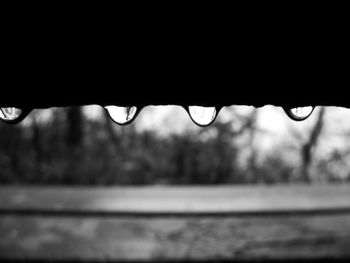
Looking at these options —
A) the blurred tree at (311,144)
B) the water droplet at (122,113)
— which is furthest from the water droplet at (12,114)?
the blurred tree at (311,144)

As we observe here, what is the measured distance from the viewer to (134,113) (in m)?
0.62

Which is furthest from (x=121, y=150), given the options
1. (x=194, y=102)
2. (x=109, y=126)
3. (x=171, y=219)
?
(x=194, y=102)

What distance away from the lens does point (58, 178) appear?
5.27 m

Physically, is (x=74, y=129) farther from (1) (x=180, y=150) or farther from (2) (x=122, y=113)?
(2) (x=122, y=113)

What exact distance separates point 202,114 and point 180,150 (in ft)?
16.5

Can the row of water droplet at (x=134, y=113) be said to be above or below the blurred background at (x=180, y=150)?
below

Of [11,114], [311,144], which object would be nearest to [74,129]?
[311,144]

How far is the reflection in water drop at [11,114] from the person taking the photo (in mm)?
596

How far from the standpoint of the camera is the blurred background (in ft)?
17.8

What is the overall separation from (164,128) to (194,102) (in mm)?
5521

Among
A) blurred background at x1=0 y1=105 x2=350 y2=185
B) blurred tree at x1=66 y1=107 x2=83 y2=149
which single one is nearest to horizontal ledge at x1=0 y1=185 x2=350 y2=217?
blurred background at x1=0 y1=105 x2=350 y2=185

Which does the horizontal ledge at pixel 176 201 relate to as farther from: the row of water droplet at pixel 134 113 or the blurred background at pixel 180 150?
the row of water droplet at pixel 134 113

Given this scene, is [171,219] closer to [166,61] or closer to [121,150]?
[166,61]

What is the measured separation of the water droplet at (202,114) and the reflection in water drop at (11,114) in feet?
0.95
